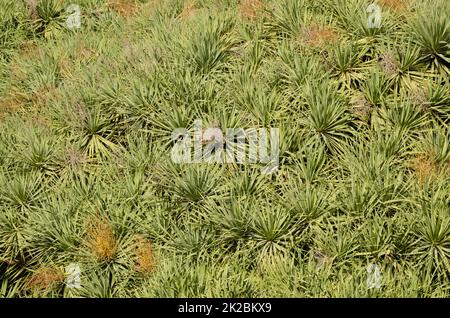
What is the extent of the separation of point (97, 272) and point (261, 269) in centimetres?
148

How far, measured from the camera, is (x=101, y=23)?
9.30 m

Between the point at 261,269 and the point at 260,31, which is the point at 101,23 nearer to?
the point at 260,31

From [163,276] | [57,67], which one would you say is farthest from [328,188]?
[57,67]

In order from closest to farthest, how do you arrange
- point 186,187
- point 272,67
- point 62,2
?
point 186,187, point 272,67, point 62,2

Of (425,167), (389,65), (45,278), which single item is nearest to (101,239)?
(45,278)

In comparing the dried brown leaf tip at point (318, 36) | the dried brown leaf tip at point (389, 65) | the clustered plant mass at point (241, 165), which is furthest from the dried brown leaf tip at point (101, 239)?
the dried brown leaf tip at point (389, 65)

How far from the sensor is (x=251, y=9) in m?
8.31

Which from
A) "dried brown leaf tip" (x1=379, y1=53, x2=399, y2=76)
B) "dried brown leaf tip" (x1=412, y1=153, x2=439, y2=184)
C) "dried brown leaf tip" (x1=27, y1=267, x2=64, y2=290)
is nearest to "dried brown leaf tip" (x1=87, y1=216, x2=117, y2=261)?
"dried brown leaf tip" (x1=27, y1=267, x2=64, y2=290)

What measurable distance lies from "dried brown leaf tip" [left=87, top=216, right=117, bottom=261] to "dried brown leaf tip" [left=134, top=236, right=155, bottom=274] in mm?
220

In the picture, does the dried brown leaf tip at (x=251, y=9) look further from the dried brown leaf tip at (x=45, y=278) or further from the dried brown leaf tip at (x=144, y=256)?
the dried brown leaf tip at (x=45, y=278)

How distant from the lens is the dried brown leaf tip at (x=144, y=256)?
593cm

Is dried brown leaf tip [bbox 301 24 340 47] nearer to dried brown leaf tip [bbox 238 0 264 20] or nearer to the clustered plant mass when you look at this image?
the clustered plant mass

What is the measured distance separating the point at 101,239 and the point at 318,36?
3.43 m
